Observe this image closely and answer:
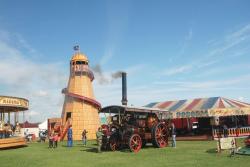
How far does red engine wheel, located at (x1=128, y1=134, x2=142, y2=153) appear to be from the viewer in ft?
53.3

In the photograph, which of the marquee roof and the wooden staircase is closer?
the wooden staircase

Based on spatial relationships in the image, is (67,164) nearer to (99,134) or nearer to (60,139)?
(99,134)

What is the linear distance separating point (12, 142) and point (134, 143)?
422 inches

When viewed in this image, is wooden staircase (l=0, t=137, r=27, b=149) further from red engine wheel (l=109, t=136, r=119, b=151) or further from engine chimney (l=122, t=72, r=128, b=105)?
engine chimney (l=122, t=72, r=128, b=105)

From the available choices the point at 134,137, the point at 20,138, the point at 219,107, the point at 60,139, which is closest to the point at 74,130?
the point at 60,139

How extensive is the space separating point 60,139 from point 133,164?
23.2m

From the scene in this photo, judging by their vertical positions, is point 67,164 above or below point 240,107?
below

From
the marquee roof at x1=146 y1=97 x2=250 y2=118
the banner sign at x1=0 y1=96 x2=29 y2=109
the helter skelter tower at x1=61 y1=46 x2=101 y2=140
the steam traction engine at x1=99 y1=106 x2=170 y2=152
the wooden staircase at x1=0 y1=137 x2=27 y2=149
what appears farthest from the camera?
the helter skelter tower at x1=61 y1=46 x2=101 y2=140

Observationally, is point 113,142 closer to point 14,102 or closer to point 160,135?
point 160,135

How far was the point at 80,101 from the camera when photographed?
117 ft

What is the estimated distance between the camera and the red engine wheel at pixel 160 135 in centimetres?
1783

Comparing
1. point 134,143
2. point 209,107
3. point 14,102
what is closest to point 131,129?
point 134,143


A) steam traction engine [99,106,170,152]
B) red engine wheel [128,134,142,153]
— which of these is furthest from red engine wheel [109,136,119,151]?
red engine wheel [128,134,142,153]

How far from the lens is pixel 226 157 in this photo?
42.6ft
